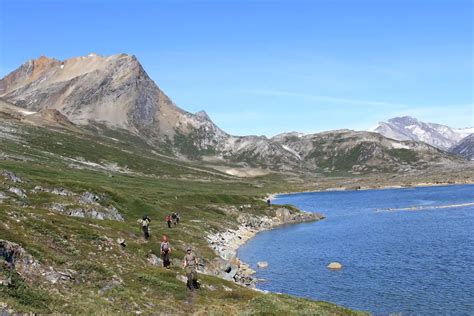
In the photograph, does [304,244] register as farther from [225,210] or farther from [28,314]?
[28,314]

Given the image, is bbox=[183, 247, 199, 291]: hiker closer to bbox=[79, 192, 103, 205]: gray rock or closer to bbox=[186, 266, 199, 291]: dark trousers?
bbox=[186, 266, 199, 291]: dark trousers

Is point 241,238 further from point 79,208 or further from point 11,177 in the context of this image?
point 11,177

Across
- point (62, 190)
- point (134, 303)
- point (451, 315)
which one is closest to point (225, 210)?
point (62, 190)

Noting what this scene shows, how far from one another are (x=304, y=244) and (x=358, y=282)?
38030 millimetres

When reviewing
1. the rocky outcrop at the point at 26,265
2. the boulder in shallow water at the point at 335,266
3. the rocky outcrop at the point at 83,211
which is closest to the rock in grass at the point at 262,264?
the boulder in shallow water at the point at 335,266

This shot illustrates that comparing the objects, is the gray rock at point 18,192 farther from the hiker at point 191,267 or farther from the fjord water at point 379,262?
the hiker at point 191,267

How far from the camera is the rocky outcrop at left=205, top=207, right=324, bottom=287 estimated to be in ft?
211

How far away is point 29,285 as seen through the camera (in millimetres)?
33094

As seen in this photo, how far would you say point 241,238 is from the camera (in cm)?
11281

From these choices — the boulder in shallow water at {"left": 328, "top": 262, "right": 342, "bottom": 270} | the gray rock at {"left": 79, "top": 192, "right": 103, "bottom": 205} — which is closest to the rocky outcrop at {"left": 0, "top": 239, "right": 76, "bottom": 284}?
the boulder in shallow water at {"left": 328, "top": 262, "right": 342, "bottom": 270}

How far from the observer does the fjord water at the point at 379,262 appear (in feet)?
178

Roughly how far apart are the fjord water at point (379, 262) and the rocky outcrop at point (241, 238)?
2.79m

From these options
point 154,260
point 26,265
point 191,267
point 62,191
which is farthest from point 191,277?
point 62,191

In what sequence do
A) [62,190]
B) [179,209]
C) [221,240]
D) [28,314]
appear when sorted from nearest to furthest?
[28,314] < [62,190] < [221,240] < [179,209]
